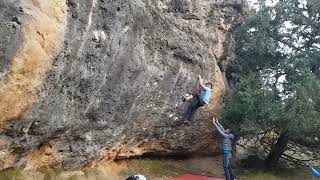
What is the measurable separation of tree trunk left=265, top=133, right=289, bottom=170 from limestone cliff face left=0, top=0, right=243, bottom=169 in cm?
210

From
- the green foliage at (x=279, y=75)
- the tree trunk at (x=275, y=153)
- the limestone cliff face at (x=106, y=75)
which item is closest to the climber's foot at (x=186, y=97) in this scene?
the limestone cliff face at (x=106, y=75)

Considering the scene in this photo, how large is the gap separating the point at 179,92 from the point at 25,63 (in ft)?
20.5

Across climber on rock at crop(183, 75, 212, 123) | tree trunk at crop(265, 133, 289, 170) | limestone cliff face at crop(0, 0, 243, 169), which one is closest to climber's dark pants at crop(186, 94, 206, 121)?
climber on rock at crop(183, 75, 212, 123)

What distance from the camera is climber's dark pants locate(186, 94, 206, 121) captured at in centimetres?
1484

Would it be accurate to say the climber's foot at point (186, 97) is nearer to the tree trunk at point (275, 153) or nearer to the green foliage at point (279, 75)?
the green foliage at point (279, 75)

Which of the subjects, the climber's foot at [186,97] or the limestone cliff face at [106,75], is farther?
the climber's foot at [186,97]

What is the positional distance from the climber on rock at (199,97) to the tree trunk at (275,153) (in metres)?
3.55

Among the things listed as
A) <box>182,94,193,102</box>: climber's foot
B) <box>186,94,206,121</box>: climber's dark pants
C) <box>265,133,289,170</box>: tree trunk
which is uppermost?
<box>182,94,193,102</box>: climber's foot

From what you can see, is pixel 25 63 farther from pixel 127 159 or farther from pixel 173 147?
pixel 173 147

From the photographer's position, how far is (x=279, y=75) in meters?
17.0

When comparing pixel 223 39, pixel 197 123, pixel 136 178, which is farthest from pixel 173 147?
pixel 136 178

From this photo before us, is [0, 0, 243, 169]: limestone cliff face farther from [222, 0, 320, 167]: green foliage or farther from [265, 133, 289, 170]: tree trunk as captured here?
[265, 133, 289, 170]: tree trunk

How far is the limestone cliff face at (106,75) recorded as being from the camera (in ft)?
32.1

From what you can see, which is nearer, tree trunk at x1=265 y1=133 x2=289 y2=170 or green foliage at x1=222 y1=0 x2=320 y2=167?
green foliage at x1=222 y1=0 x2=320 y2=167
